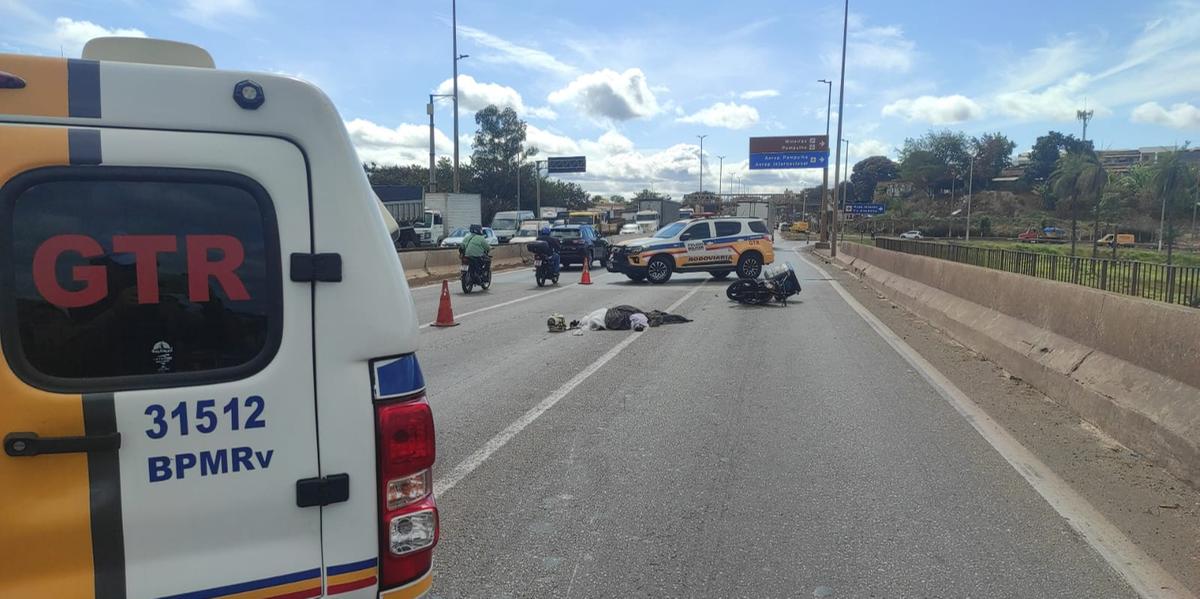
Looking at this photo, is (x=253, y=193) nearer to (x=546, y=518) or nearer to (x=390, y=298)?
(x=390, y=298)

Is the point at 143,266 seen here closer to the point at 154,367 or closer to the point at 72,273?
the point at 72,273

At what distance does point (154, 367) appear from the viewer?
2.01 meters

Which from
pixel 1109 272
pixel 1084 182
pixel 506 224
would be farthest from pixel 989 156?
pixel 1109 272

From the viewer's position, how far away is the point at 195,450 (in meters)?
2.02

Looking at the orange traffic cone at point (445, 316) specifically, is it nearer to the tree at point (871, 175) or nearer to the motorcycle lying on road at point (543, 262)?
the motorcycle lying on road at point (543, 262)

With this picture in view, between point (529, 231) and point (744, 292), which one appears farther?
point (529, 231)

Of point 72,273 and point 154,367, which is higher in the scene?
point 72,273

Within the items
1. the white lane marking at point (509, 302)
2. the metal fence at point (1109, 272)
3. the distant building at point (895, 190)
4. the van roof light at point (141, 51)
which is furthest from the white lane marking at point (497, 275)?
the distant building at point (895, 190)

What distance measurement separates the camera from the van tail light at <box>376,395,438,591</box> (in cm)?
224

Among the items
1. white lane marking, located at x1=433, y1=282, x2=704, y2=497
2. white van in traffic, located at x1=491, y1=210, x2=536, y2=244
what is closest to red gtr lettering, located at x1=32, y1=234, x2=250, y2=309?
white lane marking, located at x1=433, y1=282, x2=704, y2=497

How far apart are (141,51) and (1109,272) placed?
927 cm

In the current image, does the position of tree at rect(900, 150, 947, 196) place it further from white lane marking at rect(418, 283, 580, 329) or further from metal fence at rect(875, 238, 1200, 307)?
metal fence at rect(875, 238, 1200, 307)

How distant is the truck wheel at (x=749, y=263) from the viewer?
77.6 feet

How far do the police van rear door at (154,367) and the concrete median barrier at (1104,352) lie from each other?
5.44 meters
